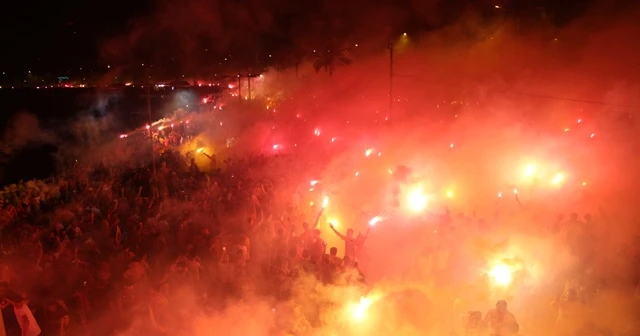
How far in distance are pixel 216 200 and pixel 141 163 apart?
3.89 meters

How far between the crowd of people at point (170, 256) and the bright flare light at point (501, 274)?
0.56 meters

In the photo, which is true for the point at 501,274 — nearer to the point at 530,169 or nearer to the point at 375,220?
the point at 375,220

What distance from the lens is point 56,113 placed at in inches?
490

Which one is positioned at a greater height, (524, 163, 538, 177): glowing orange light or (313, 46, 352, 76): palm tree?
(313, 46, 352, 76): palm tree

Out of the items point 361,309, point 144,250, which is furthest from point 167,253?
point 361,309

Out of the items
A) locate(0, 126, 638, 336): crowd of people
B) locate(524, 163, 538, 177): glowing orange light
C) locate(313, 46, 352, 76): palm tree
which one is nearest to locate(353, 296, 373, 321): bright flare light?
locate(0, 126, 638, 336): crowd of people

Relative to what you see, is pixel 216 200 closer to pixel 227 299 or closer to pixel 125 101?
pixel 227 299

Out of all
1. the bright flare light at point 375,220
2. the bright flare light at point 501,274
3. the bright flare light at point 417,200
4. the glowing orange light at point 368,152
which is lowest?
the glowing orange light at point 368,152

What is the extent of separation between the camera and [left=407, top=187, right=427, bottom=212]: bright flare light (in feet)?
27.8

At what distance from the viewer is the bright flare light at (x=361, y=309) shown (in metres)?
5.08

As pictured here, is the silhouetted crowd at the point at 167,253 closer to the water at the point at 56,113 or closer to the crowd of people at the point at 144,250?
the crowd of people at the point at 144,250

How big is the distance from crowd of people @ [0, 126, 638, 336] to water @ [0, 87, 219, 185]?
3.99m

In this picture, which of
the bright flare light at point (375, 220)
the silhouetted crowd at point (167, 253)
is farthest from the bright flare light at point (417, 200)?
the silhouetted crowd at point (167, 253)

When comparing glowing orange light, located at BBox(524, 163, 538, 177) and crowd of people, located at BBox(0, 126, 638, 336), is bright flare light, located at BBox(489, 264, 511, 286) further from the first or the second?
glowing orange light, located at BBox(524, 163, 538, 177)
